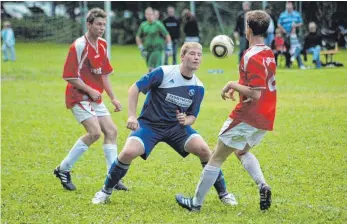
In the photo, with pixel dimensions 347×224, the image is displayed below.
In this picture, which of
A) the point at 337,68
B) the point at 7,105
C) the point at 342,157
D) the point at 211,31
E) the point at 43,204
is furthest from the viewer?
the point at 211,31

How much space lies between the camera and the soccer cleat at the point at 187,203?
689 centimetres

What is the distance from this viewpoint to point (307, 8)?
33188 millimetres

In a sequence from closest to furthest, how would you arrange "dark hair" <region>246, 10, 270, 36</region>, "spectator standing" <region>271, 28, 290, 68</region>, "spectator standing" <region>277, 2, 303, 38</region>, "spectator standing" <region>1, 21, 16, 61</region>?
"dark hair" <region>246, 10, 270, 36</region> → "spectator standing" <region>271, 28, 290, 68</region> → "spectator standing" <region>277, 2, 303, 38</region> → "spectator standing" <region>1, 21, 16, 61</region>

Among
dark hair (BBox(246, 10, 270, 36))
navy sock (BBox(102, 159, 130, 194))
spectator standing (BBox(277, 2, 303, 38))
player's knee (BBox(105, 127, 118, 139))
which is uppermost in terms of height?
dark hair (BBox(246, 10, 270, 36))

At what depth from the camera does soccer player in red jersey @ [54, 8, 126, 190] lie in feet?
26.3

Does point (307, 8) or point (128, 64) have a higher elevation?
point (307, 8)

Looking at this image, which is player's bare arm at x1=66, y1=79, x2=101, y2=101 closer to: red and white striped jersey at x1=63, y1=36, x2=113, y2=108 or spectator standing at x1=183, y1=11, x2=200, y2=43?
red and white striped jersey at x1=63, y1=36, x2=113, y2=108

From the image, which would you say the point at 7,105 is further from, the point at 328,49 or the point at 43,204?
the point at 328,49

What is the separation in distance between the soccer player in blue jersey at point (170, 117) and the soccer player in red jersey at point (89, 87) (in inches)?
39.2

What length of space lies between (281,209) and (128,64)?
72.4 feet

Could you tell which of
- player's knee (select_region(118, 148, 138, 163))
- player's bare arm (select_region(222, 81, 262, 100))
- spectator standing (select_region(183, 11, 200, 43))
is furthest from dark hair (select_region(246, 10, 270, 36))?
spectator standing (select_region(183, 11, 200, 43))

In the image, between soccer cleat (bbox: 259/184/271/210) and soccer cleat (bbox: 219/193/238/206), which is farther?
soccer cleat (bbox: 219/193/238/206)

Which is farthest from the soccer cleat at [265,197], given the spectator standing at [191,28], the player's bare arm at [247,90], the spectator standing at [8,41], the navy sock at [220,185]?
the spectator standing at [8,41]

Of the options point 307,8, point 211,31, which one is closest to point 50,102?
point 307,8
